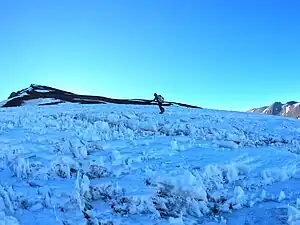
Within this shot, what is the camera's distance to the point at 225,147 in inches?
592

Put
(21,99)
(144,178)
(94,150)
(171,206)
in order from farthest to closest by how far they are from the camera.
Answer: (21,99), (94,150), (144,178), (171,206)

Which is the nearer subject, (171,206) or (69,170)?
(171,206)

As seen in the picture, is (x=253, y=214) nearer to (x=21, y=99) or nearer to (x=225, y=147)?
(x=225, y=147)

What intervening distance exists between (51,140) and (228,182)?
277 inches

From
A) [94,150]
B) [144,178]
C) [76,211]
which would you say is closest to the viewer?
[76,211]

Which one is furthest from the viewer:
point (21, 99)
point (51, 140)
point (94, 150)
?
point (21, 99)

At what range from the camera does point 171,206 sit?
891 cm

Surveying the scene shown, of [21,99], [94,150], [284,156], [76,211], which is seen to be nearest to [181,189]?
[76,211]

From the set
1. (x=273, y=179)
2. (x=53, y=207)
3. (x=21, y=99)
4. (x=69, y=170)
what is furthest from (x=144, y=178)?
(x=21, y=99)

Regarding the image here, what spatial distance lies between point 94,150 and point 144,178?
3.35 metres

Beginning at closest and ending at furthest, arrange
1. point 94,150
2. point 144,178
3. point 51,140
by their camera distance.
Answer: point 144,178, point 94,150, point 51,140

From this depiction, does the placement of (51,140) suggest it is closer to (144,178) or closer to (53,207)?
(144,178)

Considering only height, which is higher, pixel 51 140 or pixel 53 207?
pixel 51 140

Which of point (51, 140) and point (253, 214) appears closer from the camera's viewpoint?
point (253, 214)
